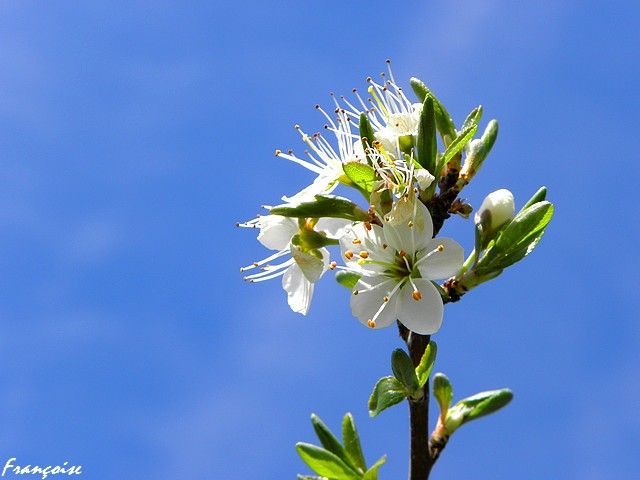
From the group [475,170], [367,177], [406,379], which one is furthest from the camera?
[475,170]

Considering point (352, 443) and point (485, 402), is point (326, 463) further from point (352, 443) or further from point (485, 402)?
point (485, 402)

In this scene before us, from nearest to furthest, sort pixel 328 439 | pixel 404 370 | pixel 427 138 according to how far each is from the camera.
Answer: pixel 404 370 → pixel 427 138 → pixel 328 439

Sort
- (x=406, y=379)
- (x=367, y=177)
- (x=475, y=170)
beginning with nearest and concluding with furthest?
(x=406, y=379)
(x=367, y=177)
(x=475, y=170)

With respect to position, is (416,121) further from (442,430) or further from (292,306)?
(442,430)

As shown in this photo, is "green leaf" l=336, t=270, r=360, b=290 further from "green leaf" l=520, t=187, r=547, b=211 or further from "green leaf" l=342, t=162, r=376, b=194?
"green leaf" l=520, t=187, r=547, b=211

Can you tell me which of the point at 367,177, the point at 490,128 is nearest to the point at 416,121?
the point at 490,128

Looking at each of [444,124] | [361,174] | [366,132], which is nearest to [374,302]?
[361,174]
